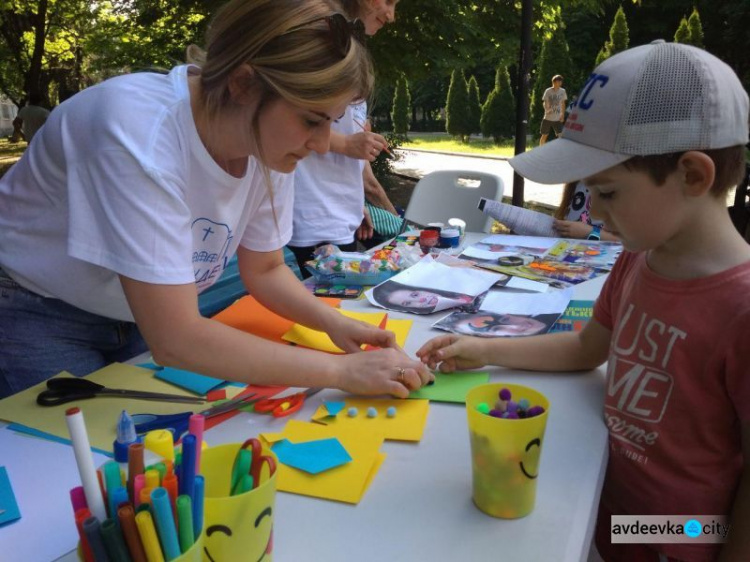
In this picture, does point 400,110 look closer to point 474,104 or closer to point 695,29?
point 474,104

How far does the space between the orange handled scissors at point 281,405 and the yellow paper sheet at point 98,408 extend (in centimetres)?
11

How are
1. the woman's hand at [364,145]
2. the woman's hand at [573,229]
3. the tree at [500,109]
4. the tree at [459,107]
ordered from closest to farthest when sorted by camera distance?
the woman's hand at [364,145]
the woman's hand at [573,229]
the tree at [500,109]
the tree at [459,107]

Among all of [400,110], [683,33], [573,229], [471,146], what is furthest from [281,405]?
[400,110]

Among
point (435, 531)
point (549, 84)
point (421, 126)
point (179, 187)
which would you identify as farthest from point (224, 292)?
point (421, 126)

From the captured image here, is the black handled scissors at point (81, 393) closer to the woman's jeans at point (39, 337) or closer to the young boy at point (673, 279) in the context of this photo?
the woman's jeans at point (39, 337)

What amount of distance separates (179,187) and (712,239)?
0.89 meters

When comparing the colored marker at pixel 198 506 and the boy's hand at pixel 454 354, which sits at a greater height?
the colored marker at pixel 198 506

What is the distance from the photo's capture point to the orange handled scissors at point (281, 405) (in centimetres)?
107

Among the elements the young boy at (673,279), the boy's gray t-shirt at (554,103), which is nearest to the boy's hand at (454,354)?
the young boy at (673,279)

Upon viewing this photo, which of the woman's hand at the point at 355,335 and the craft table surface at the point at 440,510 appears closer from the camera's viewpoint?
the craft table surface at the point at 440,510

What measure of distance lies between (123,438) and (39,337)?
1.51 ft

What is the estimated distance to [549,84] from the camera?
564 inches

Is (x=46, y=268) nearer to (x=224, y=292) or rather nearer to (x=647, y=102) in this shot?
(x=224, y=292)

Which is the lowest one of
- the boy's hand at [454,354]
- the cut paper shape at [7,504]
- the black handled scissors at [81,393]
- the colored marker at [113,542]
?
the cut paper shape at [7,504]
